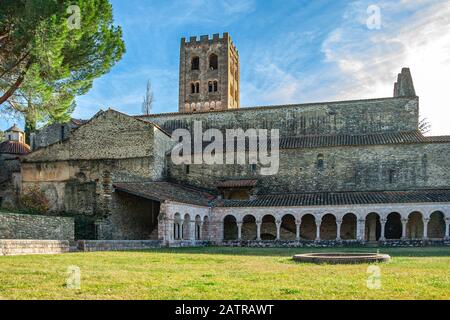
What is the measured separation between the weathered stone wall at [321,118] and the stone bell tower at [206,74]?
429 inches

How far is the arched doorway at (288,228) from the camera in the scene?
103 feet

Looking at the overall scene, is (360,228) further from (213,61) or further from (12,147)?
(12,147)

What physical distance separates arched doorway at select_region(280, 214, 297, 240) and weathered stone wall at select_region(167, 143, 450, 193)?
2.14 m

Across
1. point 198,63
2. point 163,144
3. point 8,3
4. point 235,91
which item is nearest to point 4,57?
point 8,3

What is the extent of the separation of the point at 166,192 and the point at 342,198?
1035 centimetres

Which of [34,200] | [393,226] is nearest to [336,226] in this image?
[393,226]

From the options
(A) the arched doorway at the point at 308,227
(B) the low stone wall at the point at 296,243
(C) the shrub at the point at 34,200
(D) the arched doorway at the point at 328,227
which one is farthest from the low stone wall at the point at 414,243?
(C) the shrub at the point at 34,200

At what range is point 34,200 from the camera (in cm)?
2988

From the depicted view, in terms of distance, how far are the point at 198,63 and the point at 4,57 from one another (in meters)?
32.0

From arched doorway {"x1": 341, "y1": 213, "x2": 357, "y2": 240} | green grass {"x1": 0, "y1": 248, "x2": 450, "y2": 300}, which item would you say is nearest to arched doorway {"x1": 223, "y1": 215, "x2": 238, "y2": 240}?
arched doorway {"x1": 341, "y1": 213, "x2": 357, "y2": 240}

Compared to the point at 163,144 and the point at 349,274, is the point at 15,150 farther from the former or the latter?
the point at 349,274

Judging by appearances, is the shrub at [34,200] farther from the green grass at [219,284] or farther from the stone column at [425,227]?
the stone column at [425,227]

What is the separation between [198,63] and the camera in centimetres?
5088

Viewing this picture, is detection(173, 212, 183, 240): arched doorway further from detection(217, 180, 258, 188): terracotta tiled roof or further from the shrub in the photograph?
the shrub
